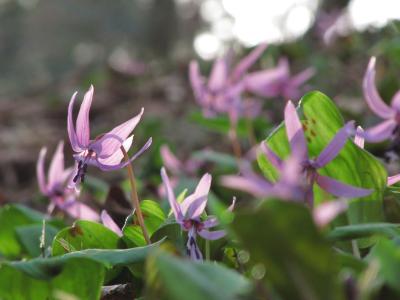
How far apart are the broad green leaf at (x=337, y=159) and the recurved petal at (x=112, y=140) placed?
0.95ft

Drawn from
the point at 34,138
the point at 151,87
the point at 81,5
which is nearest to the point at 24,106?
the point at 151,87

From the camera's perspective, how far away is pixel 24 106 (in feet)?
27.7

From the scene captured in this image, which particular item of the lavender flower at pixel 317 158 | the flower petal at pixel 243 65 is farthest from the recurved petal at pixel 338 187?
the flower petal at pixel 243 65

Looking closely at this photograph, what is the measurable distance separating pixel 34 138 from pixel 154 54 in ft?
25.4

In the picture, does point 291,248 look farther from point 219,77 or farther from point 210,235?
point 219,77

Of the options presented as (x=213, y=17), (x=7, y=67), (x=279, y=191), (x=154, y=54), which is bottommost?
(x=7, y=67)

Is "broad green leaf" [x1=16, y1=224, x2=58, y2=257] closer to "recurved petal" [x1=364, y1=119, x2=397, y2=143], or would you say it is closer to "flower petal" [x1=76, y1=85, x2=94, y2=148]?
"flower petal" [x1=76, y1=85, x2=94, y2=148]

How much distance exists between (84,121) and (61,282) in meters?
0.31

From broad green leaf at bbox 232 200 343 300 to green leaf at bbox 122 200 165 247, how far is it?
640 millimetres

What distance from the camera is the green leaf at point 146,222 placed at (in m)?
1.45

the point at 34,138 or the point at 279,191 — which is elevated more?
the point at 279,191

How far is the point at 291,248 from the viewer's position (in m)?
0.81

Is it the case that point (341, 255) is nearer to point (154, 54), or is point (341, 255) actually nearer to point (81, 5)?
point (154, 54)

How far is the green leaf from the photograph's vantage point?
4.76ft
